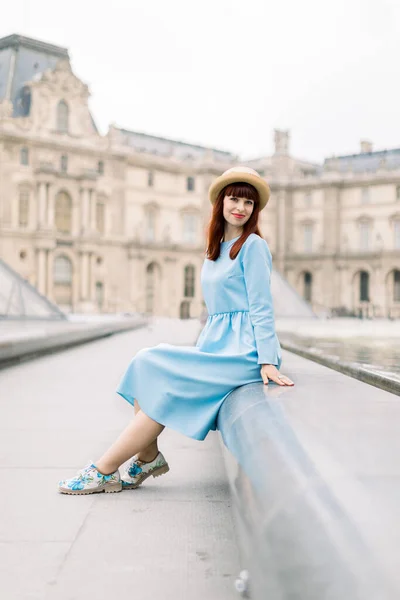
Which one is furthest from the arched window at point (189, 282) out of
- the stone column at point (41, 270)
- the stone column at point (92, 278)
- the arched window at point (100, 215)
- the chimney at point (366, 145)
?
the chimney at point (366, 145)

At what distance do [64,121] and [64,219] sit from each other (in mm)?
6325

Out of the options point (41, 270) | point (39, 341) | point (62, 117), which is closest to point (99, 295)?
point (41, 270)

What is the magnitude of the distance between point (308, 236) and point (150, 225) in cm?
1259

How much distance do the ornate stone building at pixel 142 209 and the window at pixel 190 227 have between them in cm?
7

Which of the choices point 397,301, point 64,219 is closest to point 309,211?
point 397,301

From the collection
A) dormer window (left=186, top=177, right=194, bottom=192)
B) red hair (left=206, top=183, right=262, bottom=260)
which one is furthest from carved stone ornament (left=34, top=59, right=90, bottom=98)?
red hair (left=206, top=183, right=262, bottom=260)

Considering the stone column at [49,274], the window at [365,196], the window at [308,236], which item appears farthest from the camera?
the window at [308,236]

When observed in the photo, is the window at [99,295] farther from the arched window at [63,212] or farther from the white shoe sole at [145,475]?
the white shoe sole at [145,475]

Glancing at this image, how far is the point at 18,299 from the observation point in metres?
15.0

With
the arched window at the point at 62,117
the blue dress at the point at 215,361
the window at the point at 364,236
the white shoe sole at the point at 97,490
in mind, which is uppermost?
the arched window at the point at 62,117

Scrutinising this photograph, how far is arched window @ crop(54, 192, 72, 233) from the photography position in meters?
40.3

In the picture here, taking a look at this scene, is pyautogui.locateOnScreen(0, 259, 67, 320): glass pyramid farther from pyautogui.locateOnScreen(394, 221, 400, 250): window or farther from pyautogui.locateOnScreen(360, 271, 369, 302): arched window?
pyautogui.locateOnScreen(394, 221, 400, 250): window

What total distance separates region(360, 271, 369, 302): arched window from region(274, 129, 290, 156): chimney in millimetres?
11560

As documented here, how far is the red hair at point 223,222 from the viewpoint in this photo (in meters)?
3.10
